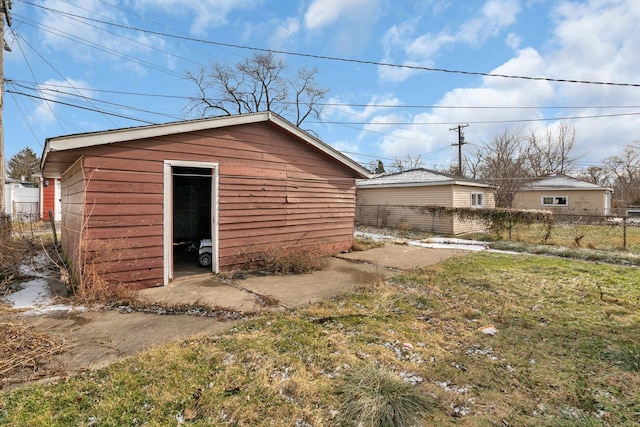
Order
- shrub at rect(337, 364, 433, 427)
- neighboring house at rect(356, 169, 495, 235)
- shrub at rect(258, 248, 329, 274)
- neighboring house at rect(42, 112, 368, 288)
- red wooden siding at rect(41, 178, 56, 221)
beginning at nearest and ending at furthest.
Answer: shrub at rect(337, 364, 433, 427) < neighboring house at rect(42, 112, 368, 288) < shrub at rect(258, 248, 329, 274) < neighboring house at rect(356, 169, 495, 235) < red wooden siding at rect(41, 178, 56, 221)

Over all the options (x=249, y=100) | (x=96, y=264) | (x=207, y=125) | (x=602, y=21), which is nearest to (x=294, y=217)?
(x=207, y=125)

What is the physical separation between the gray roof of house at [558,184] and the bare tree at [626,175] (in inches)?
259

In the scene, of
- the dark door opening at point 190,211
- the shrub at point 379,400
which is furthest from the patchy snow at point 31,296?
the shrub at point 379,400

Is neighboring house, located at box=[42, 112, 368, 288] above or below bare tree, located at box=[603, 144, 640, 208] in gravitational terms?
below

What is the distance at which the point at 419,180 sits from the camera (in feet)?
51.8

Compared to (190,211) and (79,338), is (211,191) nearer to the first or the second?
(79,338)

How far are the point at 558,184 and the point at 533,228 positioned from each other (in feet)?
36.7

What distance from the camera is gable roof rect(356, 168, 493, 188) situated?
14.6 metres

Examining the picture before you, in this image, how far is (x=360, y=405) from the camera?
216cm

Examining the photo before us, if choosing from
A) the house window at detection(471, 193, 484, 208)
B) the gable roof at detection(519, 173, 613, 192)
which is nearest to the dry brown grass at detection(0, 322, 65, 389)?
the house window at detection(471, 193, 484, 208)

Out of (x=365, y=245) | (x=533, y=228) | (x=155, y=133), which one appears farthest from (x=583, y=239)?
(x=155, y=133)

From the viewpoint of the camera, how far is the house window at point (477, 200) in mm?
15784

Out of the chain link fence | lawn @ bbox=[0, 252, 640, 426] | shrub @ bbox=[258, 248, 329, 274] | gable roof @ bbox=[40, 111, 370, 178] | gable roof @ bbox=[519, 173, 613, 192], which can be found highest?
gable roof @ bbox=[519, 173, 613, 192]

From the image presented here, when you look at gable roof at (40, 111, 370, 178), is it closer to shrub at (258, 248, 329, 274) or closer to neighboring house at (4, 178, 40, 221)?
shrub at (258, 248, 329, 274)
